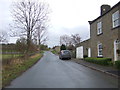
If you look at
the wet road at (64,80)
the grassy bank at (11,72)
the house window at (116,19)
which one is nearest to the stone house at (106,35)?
the house window at (116,19)

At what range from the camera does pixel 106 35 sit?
21562 millimetres

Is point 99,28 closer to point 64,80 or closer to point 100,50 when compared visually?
point 100,50

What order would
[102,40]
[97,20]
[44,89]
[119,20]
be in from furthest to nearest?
[97,20] < [102,40] < [119,20] < [44,89]

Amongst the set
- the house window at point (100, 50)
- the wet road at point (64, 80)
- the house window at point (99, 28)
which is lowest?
the wet road at point (64, 80)

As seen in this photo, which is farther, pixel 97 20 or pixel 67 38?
pixel 67 38

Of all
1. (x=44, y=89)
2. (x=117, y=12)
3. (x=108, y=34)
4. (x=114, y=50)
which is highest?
(x=117, y=12)

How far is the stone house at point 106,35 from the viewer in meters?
18.7

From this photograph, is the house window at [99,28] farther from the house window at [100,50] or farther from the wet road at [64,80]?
the wet road at [64,80]

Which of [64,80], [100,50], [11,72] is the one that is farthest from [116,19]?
[11,72]

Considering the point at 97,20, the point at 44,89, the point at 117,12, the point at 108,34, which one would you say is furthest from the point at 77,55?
the point at 44,89

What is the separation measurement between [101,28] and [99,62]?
5395 mm

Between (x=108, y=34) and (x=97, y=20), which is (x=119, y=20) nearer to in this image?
(x=108, y=34)

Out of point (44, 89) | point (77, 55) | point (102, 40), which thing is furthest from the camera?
point (77, 55)

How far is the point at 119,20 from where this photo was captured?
18094 millimetres
